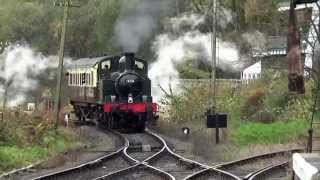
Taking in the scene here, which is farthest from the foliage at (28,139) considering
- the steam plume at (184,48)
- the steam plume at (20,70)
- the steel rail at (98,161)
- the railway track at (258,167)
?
the steam plume at (20,70)

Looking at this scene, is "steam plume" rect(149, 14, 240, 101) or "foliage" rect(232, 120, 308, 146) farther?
"steam plume" rect(149, 14, 240, 101)

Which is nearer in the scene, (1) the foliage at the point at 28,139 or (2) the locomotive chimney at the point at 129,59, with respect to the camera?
(1) the foliage at the point at 28,139

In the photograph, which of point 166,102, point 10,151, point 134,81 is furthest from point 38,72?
point 10,151

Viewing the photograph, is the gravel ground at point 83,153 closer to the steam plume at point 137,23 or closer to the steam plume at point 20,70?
the steam plume at point 137,23

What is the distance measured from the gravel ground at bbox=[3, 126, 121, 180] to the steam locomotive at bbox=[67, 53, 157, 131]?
0.95m

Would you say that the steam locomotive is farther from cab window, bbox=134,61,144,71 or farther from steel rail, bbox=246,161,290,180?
steel rail, bbox=246,161,290,180

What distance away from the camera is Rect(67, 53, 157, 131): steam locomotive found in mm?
24203

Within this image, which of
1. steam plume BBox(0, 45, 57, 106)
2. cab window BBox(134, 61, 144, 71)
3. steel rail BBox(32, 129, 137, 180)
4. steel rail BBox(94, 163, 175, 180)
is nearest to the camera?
steel rail BBox(94, 163, 175, 180)

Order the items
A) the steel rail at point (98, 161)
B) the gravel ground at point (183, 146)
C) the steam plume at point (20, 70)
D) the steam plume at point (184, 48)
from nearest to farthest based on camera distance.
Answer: the steel rail at point (98, 161) → the gravel ground at point (183, 146) → the steam plume at point (184, 48) → the steam plume at point (20, 70)

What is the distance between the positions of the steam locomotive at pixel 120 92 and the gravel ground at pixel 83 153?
3.12 feet

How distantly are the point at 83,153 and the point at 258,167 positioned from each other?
18.3ft

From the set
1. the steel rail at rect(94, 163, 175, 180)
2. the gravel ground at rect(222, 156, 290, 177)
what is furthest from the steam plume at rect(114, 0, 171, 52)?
the steel rail at rect(94, 163, 175, 180)

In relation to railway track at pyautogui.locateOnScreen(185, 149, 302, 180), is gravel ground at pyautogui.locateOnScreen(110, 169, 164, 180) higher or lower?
lower

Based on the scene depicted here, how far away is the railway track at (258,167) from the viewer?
13.4 metres
